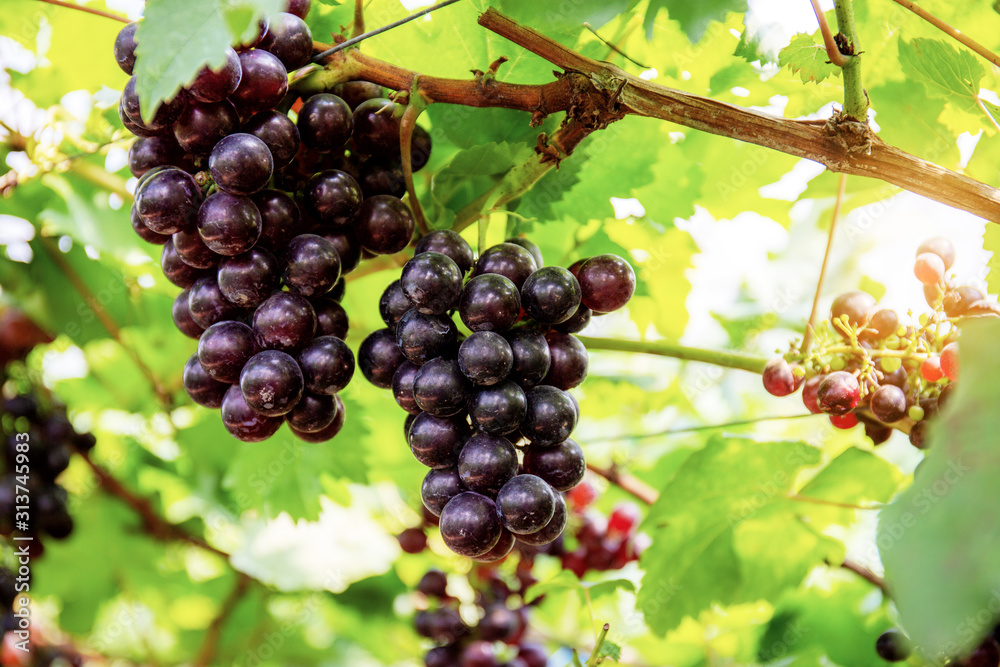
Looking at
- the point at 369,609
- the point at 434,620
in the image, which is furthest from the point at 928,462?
the point at 369,609

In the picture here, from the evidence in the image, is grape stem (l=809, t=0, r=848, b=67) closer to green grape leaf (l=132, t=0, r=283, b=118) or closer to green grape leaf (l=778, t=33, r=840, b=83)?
green grape leaf (l=778, t=33, r=840, b=83)

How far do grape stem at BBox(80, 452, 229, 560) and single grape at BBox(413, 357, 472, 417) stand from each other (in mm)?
1289

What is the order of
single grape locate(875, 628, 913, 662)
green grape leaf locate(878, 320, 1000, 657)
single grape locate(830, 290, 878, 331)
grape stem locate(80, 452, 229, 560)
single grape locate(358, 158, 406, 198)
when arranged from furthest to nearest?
1. grape stem locate(80, 452, 229, 560)
2. single grape locate(875, 628, 913, 662)
3. single grape locate(830, 290, 878, 331)
4. single grape locate(358, 158, 406, 198)
5. green grape leaf locate(878, 320, 1000, 657)

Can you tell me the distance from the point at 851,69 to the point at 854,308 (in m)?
0.41

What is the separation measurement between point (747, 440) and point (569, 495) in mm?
660

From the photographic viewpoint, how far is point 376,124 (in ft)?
3.34

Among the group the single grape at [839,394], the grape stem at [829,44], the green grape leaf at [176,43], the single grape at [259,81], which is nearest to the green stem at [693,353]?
the single grape at [839,394]

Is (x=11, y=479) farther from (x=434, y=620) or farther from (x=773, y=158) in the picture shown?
(x=773, y=158)

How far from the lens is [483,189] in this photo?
1.21 m

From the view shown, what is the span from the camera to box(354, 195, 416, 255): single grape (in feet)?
3.28

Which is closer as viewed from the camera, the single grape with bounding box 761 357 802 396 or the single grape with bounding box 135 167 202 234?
the single grape with bounding box 135 167 202 234

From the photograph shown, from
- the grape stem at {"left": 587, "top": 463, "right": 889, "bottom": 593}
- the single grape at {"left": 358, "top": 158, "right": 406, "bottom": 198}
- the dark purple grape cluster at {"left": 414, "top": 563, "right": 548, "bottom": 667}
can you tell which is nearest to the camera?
the single grape at {"left": 358, "top": 158, "right": 406, "bottom": 198}

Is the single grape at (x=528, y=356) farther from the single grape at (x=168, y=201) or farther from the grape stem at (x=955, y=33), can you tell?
the grape stem at (x=955, y=33)

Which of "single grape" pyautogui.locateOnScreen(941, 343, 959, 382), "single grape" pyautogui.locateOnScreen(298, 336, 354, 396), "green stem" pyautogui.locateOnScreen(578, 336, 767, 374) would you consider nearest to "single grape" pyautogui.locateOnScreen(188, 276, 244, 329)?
"single grape" pyautogui.locateOnScreen(298, 336, 354, 396)
